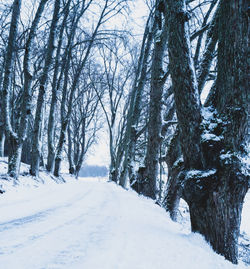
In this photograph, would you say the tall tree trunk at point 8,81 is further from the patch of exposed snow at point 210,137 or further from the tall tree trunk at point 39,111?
the patch of exposed snow at point 210,137

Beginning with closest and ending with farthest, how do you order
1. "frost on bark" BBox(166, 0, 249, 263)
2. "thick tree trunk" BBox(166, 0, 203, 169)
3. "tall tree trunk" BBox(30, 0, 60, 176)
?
"frost on bark" BBox(166, 0, 249, 263) → "thick tree trunk" BBox(166, 0, 203, 169) → "tall tree trunk" BBox(30, 0, 60, 176)

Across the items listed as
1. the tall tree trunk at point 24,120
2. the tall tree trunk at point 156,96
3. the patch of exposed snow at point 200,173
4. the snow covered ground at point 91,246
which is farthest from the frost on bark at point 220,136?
the tall tree trunk at point 24,120

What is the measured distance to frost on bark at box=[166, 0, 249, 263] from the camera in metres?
2.42

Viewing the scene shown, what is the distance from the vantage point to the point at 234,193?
243cm

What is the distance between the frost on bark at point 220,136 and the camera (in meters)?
2.42

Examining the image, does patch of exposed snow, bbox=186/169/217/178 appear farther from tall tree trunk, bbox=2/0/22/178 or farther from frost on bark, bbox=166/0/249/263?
tall tree trunk, bbox=2/0/22/178

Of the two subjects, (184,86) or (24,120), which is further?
(24,120)

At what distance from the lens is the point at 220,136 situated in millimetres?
2621

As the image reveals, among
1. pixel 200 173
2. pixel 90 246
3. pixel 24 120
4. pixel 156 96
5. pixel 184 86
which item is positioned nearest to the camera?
pixel 90 246

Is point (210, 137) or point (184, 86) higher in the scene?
point (184, 86)

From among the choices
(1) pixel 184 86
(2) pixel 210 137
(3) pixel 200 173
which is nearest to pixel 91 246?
(3) pixel 200 173

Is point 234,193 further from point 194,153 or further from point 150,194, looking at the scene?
point 150,194

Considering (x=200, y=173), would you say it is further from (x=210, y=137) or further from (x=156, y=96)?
(x=156, y=96)

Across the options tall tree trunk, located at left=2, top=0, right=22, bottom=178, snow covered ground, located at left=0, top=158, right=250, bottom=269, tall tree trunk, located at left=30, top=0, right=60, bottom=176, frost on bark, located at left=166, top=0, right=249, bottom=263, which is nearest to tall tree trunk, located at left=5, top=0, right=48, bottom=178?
tall tree trunk, located at left=2, top=0, right=22, bottom=178
